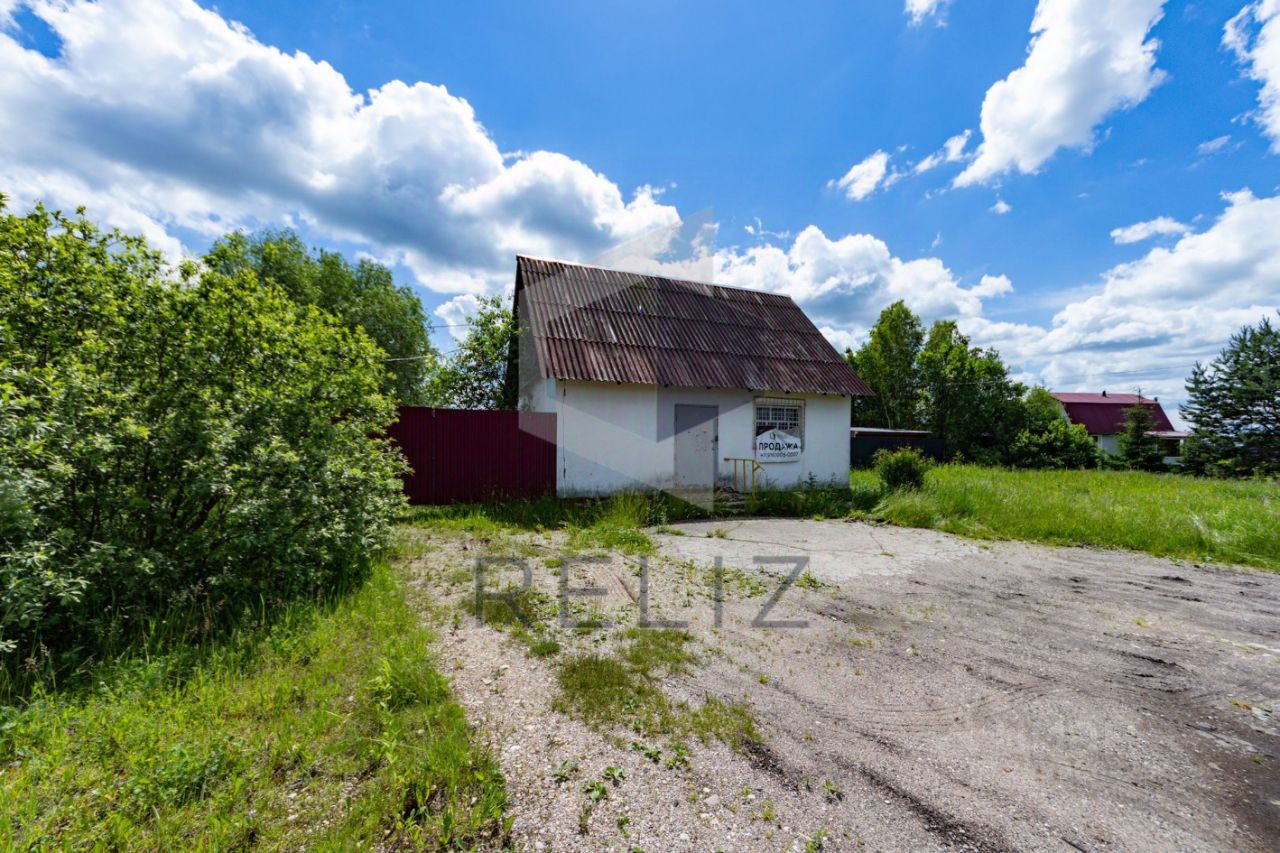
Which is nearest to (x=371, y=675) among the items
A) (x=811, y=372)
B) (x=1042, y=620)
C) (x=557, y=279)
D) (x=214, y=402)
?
(x=214, y=402)

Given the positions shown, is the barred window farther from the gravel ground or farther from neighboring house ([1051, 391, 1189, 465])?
neighboring house ([1051, 391, 1189, 465])

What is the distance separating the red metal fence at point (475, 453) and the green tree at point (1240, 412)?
92.8 ft

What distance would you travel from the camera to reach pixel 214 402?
374cm

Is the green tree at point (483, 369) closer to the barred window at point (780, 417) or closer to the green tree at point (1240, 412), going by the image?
the barred window at point (780, 417)

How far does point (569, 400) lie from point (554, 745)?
763 centimetres

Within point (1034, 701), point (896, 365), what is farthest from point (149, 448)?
point (896, 365)

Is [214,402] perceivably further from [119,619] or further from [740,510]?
[740,510]

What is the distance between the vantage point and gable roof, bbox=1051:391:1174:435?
36.8 metres

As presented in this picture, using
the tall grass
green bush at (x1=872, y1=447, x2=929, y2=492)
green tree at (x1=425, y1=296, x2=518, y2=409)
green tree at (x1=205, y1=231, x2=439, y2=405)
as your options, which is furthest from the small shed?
green tree at (x1=205, y1=231, x2=439, y2=405)

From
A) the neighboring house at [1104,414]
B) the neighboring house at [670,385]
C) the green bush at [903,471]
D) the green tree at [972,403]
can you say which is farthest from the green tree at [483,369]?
the neighboring house at [1104,414]

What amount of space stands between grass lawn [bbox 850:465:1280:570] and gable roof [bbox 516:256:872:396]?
368 cm

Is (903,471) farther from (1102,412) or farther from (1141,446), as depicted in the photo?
(1102,412)

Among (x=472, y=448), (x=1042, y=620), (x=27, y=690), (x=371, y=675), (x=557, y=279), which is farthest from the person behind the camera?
(x=557, y=279)

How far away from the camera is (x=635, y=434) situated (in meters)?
10.3
